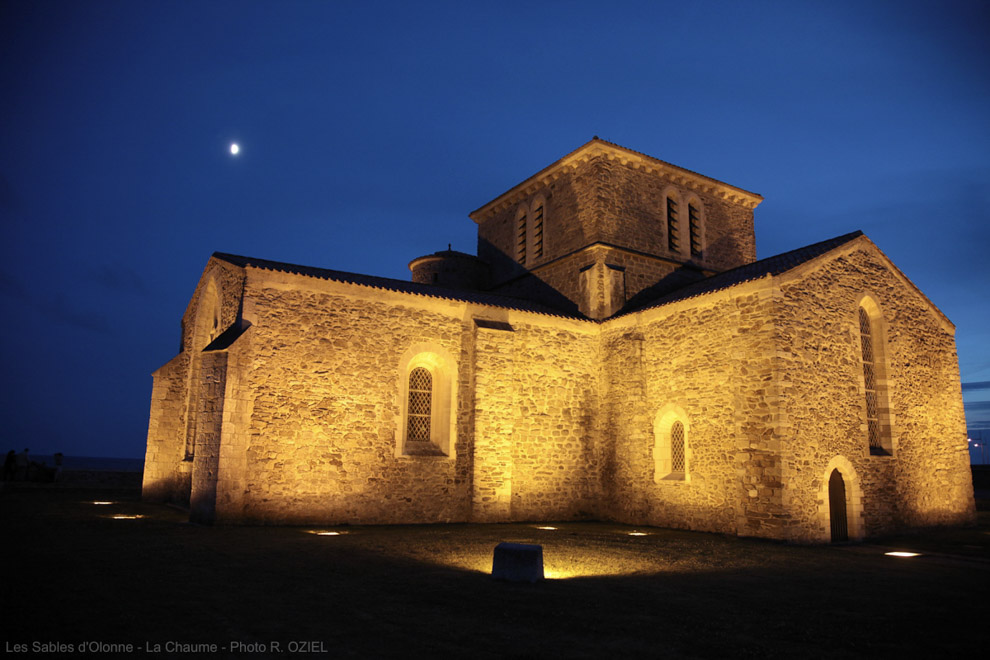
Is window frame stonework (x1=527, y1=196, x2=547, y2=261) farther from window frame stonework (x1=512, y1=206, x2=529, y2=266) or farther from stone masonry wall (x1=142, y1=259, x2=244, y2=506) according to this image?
stone masonry wall (x1=142, y1=259, x2=244, y2=506)

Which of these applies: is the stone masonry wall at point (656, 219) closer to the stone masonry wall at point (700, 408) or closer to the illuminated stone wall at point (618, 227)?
the illuminated stone wall at point (618, 227)

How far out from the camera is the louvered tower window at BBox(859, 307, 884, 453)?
13297mm

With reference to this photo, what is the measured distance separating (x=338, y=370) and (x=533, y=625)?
851 cm

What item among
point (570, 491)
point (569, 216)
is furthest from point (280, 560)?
point (569, 216)

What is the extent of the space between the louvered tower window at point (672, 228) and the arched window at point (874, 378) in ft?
20.1

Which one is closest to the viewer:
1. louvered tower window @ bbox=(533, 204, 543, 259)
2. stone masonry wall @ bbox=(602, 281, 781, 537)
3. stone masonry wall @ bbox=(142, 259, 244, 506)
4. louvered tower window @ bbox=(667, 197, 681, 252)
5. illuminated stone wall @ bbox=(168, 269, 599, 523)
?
illuminated stone wall @ bbox=(168, 269, 599, 523)

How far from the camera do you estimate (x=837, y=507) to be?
1200 centimetres

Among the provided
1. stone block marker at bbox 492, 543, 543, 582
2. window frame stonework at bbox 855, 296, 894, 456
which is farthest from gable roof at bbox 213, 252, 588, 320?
stone block marker at bbox 492, 543, 543, 582

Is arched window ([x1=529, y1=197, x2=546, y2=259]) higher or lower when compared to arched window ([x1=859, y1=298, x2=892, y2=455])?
higher

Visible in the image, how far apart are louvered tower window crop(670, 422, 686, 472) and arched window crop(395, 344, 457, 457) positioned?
5.10m

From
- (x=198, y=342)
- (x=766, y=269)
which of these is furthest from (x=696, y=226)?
(x=198, y=342)

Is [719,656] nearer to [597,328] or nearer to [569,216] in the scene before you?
[597,328]

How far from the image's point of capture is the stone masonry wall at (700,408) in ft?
38.2

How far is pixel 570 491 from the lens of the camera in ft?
48.8
